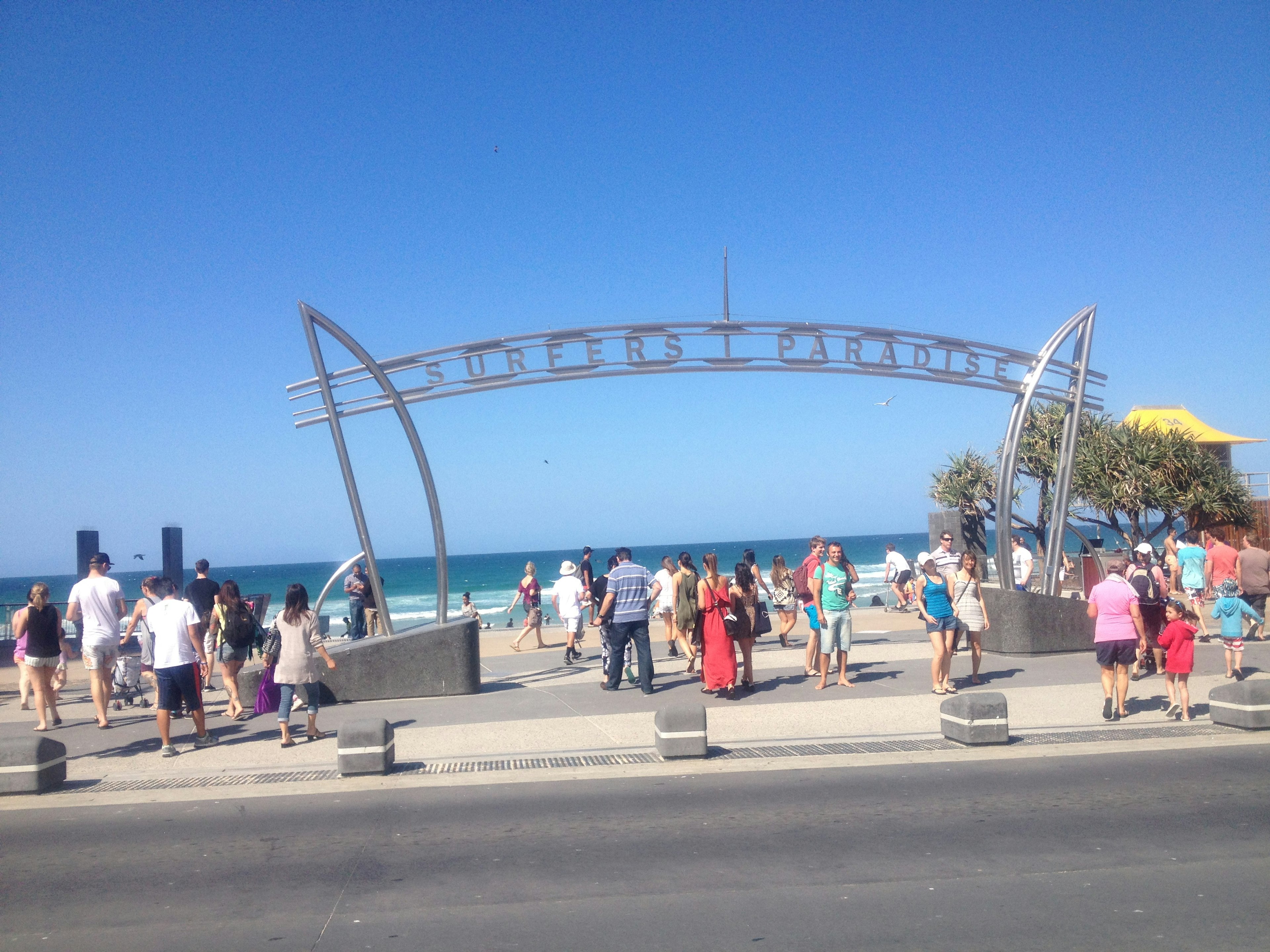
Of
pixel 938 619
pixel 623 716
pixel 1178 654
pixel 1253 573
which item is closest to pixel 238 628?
pixel 623 716

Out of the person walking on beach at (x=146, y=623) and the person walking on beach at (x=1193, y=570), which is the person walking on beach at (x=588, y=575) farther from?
the person walking on beach at (x=1193, y=570)

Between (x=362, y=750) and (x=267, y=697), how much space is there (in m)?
3.63

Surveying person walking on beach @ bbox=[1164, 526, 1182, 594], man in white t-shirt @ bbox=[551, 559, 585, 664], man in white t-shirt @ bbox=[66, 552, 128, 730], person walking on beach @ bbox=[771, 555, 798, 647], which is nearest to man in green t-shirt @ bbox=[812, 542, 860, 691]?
person walking on beach @ bbox=[771, 555, 798, 647]

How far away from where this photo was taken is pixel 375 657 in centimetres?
1095

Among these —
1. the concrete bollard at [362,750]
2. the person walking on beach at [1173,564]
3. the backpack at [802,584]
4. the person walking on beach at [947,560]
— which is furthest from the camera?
the person walking on beach at [1173,564]

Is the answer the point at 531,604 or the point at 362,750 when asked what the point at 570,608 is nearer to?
the point at 531,604

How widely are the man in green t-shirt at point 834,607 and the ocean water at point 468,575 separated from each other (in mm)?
5444

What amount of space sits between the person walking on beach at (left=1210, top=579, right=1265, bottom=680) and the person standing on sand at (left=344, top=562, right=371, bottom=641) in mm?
12215

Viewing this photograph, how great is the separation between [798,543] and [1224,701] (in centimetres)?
13204

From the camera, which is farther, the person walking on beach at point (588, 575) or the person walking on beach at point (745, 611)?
the person walking on beach at point (588, 575)

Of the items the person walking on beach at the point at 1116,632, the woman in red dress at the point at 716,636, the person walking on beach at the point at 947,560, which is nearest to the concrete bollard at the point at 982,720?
the person walking on beach at the point at 1116,632

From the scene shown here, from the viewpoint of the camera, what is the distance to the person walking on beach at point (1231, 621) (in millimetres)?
10391

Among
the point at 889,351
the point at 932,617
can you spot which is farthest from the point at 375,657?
the point at 889,351

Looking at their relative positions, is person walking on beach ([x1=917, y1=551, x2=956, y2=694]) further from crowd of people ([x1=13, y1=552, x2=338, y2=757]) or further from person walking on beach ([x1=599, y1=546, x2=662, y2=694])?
crowd of people ([x1=13, y1=552, x2=338, y2=757])
